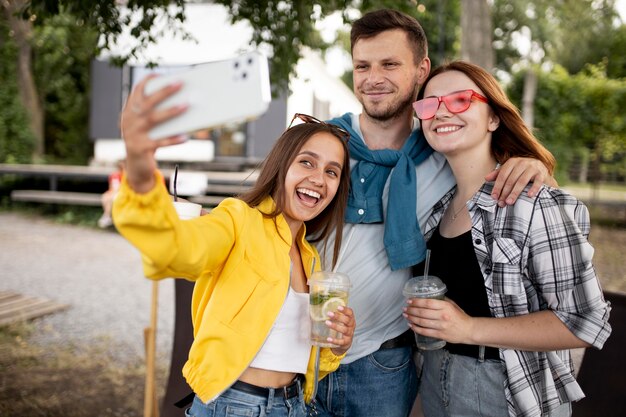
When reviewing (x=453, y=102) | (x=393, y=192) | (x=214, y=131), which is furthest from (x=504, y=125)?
(x=214, y=131)

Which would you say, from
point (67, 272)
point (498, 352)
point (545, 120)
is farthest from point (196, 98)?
point (545, 120)

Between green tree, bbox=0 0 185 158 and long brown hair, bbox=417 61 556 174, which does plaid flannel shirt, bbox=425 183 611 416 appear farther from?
green tree, bbox=0 0 185 158

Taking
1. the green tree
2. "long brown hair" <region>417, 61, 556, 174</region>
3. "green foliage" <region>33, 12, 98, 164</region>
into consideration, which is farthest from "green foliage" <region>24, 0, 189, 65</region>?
"green foliage" <region>33, 12, 98, 164</region>

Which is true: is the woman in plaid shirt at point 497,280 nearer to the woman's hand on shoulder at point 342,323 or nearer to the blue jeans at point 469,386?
the blue jeans at point 469,386

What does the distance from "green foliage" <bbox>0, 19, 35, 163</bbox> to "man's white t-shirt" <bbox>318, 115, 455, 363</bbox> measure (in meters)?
16.0

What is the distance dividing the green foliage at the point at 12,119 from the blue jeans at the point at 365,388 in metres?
16.1

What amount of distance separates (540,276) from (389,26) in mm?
1325

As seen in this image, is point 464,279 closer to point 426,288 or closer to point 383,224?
point 426,288

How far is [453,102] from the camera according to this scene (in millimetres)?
2137

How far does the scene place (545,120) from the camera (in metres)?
15.4

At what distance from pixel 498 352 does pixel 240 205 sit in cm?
104

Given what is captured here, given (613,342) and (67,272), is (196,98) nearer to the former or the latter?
(613,342)

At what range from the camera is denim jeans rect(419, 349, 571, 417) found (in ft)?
6.61

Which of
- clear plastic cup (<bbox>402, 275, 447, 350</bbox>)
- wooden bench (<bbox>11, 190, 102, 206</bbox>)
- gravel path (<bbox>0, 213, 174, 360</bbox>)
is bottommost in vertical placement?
gravel path (<bbox>0, 213, 174, 360</bbox>)
